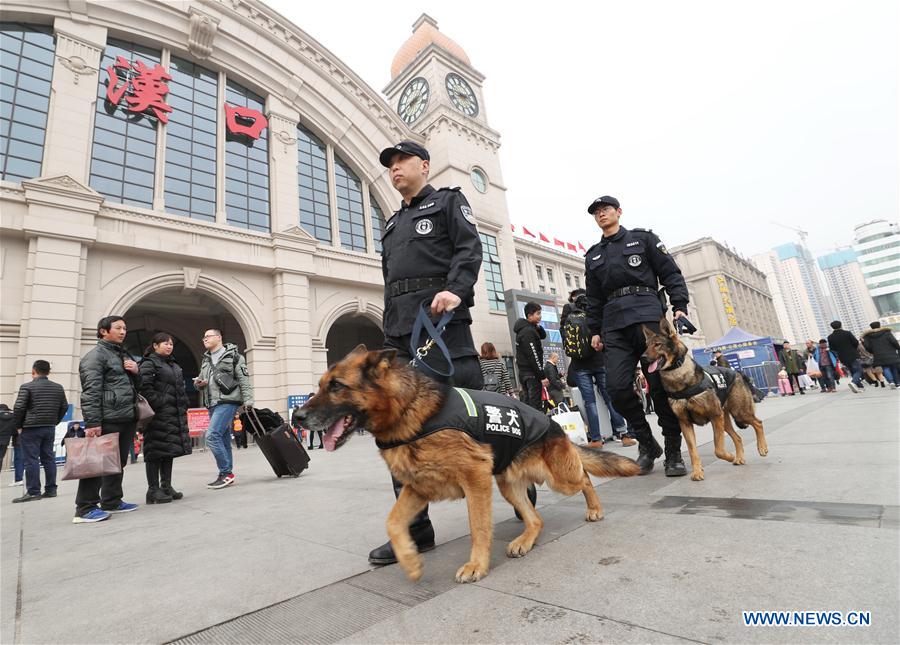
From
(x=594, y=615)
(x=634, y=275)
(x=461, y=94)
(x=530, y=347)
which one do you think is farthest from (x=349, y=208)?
(x=594, y=615)

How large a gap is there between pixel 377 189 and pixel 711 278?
55997mm

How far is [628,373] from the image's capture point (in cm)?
363

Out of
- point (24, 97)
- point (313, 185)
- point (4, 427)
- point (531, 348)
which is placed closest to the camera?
point (531, 348)

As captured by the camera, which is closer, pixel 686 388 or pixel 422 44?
pixel 686 388

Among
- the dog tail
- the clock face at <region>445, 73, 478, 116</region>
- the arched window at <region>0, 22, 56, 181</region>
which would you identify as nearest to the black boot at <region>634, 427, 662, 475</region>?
the dog tail

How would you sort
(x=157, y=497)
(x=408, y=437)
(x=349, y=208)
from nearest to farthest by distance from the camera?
(x=408, y=437), (x=157, y=497), (x=349, y=208)

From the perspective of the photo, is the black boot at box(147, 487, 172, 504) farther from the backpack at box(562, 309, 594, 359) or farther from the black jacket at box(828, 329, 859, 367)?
the black jacket at box(828, 329, 859, 367)

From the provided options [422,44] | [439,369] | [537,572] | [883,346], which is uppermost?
[422,44]

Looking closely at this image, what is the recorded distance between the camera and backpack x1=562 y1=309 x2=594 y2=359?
5.81m

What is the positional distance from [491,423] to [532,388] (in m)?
4.55

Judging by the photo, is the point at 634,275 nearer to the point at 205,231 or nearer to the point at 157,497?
the point at 157,497

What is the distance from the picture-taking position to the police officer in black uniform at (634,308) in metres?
3.54

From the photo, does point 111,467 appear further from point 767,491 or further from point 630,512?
point 767,491

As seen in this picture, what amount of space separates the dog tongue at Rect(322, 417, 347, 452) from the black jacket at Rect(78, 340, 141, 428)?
367 centimetres
